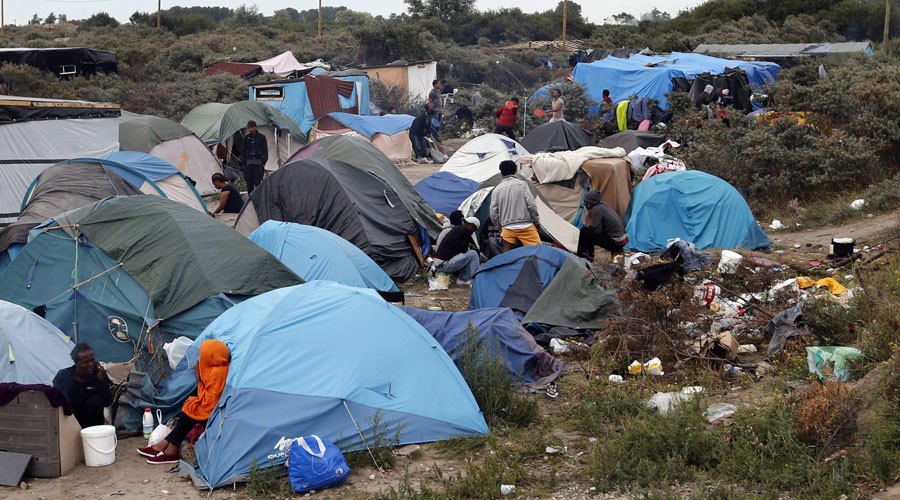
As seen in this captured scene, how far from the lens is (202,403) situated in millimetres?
6449

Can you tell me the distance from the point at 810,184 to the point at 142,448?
11.3 meters

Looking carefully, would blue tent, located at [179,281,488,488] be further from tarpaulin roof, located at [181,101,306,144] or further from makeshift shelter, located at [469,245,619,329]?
tarpaulin roof, located at [181,101,306,144]

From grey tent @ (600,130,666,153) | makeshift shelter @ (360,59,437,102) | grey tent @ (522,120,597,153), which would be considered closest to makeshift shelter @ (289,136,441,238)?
grey tent @ (522,120,597,153)

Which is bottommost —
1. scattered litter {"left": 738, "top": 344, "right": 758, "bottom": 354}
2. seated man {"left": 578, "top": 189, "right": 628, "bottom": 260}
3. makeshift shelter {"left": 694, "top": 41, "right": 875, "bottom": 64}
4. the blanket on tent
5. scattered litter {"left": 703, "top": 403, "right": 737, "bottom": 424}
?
scattered litter {"left": 738, "top": 344, "right": 758, "bottom": 354}

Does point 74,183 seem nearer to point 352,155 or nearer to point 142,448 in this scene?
point 352,155

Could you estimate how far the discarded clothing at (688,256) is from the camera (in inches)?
396

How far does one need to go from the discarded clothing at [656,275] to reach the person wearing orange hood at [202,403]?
12.4ft

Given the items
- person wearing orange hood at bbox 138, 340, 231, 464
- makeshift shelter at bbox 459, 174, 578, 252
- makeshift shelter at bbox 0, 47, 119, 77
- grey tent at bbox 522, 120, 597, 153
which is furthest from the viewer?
makeshift shelter at bbox 0, 47, 119, 77

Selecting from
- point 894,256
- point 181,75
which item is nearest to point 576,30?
point 181,75

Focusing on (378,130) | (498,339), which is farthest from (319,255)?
(378,130)

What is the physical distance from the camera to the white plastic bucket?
628 centimetres

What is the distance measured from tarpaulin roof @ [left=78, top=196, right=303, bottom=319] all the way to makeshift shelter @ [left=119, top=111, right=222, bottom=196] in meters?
8.19

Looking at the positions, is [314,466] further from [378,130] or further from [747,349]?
[378,130]

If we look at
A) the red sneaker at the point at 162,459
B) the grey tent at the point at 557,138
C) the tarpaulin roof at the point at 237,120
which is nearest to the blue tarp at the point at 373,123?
the tarpaulin roof at the point at 237,120
